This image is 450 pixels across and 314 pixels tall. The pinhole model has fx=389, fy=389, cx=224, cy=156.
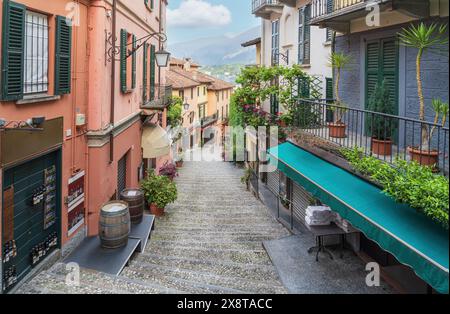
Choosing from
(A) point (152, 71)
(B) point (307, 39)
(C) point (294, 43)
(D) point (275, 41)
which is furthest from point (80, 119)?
(D) point (275, 41)

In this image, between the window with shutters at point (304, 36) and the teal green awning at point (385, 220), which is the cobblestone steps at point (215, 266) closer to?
the teal green awning at point (385, 220)

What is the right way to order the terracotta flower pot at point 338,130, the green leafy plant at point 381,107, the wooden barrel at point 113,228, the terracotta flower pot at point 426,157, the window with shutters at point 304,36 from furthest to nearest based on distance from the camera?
the window with shutters at point 304,36 → the terracotta flower pot at point 338,130 → the wooden barrel at point 113,228 → the green leafy plant at point 381,107 → the terracotta flower pot at point 426,157

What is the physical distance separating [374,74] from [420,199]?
19.1 feet

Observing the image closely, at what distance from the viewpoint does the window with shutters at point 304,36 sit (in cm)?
1684

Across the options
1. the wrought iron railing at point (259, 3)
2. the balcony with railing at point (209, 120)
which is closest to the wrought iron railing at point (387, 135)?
the wrought iron railing at point (259, 3)

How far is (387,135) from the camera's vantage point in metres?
8.84

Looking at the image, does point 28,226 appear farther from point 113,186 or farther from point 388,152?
point 388,152

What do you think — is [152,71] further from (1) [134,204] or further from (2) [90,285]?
(2) [90,285]

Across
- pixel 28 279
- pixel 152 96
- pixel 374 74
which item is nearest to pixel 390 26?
pixel 374 74

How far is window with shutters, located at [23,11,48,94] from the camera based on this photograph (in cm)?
737

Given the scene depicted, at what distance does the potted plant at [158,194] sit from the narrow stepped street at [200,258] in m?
0.54

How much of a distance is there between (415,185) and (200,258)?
6.00m
